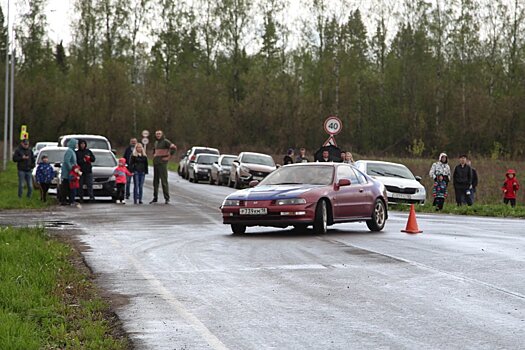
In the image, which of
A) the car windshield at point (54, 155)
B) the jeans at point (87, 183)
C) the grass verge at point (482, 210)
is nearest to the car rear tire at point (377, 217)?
the grass verge at point (482, 210)

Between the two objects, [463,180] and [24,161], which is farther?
[463,180]

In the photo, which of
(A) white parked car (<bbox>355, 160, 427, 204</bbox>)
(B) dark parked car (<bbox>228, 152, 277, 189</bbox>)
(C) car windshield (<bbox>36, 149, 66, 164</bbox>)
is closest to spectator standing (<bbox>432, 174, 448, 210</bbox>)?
(A) white parked car (<bbox>355, 160, 427, 204</bbox>)

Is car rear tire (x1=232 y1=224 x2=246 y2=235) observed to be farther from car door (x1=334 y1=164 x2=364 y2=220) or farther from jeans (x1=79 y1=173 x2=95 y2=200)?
jeans (x1=79 y1=173 x2=95 y2=200)

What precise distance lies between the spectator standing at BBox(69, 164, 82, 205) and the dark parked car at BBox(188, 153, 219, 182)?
858 inches

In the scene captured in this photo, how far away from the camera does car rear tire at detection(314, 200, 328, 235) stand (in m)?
18.8

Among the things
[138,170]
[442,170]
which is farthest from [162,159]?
[442,170]

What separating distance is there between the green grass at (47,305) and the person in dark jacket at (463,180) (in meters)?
17.9

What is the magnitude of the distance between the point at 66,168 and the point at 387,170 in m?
10.7

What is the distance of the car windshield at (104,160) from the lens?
101 feet

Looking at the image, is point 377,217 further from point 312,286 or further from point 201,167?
point 201,167

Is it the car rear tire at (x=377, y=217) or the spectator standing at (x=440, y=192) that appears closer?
the car rear tire at (x=377, y=217)

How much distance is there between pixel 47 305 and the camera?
972 centimetres

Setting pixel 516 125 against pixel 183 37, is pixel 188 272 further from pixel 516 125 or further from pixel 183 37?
pixel 183 37

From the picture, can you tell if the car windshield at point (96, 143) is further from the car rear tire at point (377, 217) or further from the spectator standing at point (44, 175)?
the car rear tire at point (377, 217)
